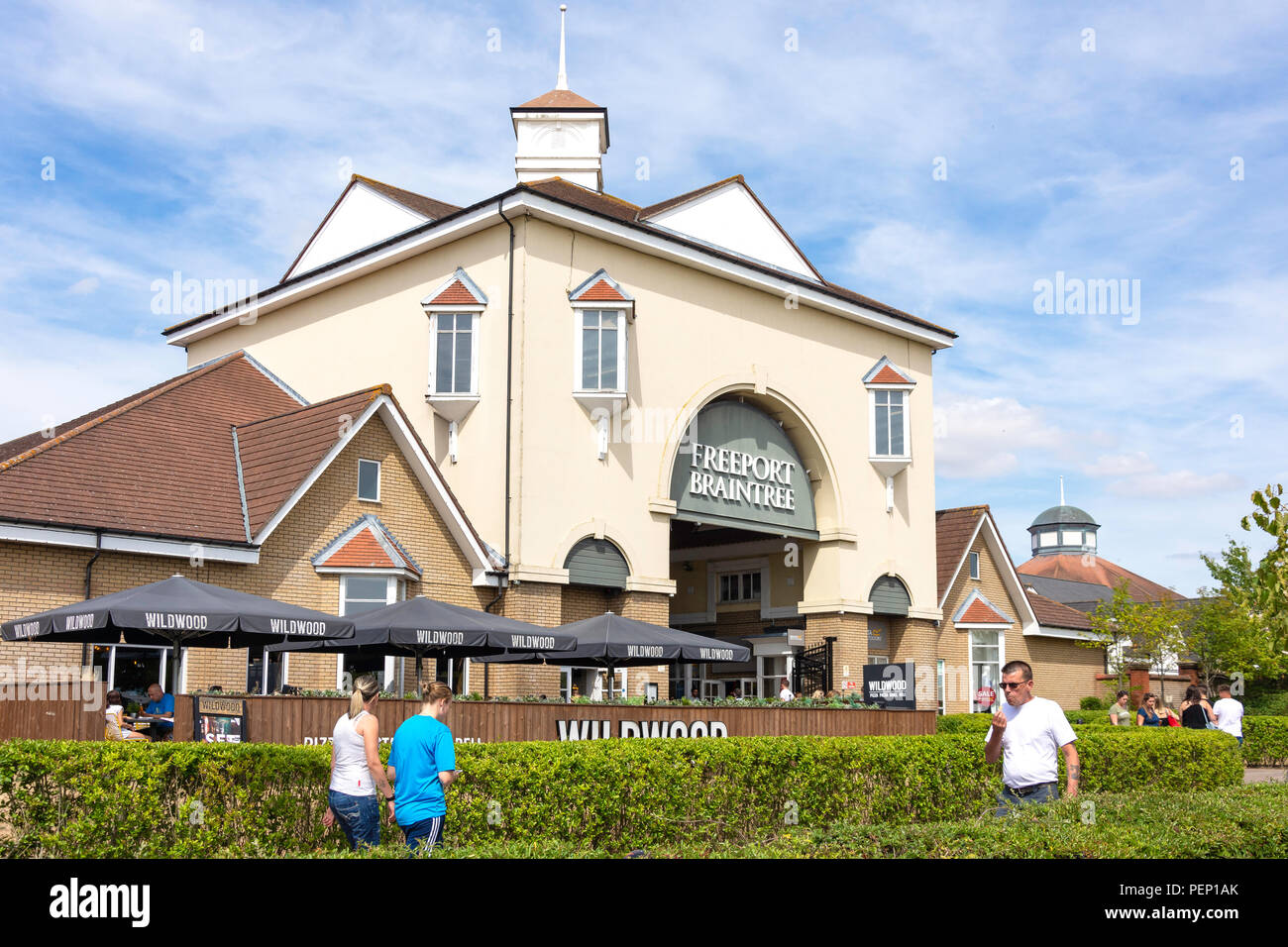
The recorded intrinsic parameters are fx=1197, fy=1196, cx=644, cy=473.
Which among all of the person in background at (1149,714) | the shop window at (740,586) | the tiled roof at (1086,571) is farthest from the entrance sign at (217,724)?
the tiled roof at (1086,571)

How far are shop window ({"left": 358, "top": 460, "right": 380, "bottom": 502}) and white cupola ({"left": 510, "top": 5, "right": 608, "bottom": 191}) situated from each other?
14367 mm

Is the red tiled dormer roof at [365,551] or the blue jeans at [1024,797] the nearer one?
the blue jeans at [1024,797]

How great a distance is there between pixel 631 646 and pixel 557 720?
96.7 inches

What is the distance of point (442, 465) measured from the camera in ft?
91.0

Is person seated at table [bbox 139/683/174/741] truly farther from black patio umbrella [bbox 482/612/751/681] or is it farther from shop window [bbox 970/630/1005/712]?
shop window [bbox 970/630/1005/712]

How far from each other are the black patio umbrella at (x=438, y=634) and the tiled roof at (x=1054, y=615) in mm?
27390

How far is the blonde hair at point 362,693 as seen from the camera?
367 inches

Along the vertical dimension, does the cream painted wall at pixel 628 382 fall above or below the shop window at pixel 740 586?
above

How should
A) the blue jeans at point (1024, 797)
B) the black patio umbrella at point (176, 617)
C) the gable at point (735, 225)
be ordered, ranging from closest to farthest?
the blue jeans at point (1024, 797), the black patio umbrella at point (176, 617), the gable at point (735, 225)

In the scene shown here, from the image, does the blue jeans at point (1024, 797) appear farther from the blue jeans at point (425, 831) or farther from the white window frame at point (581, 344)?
the white window frame at point (581, 344)

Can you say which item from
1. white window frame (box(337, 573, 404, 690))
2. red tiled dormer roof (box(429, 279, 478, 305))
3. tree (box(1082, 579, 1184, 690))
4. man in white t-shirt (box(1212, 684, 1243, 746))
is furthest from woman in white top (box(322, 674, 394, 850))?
A: tree (box(1082, 579, 1184, 690))

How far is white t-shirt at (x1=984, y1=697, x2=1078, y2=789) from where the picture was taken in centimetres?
945
